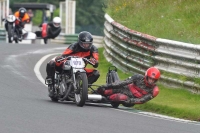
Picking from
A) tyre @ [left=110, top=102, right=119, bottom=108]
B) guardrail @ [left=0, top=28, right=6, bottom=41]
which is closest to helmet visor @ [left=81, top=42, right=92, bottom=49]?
tyre @ [left=110, top=102, right=119, bottom=108]

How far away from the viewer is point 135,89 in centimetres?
1331

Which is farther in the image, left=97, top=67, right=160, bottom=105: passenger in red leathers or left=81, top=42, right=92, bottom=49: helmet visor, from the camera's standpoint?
left=81, top=42, right=92, bottom=49: helmet visor

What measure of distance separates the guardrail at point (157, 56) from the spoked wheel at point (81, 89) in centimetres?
244

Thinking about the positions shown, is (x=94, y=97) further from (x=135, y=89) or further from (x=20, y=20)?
(x=20, y=20)

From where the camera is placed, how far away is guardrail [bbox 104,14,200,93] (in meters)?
14.8

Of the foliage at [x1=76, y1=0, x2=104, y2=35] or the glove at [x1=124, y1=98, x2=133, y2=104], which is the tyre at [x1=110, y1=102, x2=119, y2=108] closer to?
the glove at [x1=124, y1=98, x2=133, y2=104]

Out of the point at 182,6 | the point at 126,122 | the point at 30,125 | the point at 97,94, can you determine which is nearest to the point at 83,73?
the point at 97,94

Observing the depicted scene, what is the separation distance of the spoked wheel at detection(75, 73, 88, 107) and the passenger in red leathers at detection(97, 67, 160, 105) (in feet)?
1.77

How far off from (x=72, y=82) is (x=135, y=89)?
1101 mm

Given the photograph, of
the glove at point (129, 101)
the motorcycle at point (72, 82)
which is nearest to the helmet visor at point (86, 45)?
the motorcycle at point (72, 82)

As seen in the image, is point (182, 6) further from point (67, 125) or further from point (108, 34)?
point (67, 125)

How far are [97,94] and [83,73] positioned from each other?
63 cm

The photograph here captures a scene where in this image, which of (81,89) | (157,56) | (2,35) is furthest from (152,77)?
(2,35)

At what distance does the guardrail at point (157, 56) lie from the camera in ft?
48.6
